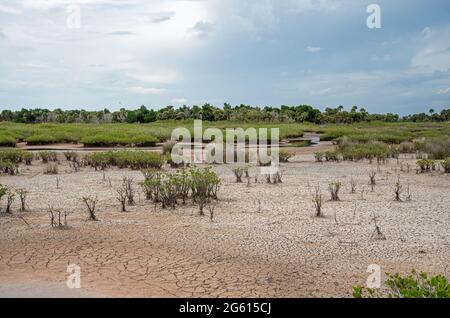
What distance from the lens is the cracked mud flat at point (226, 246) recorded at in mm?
5449

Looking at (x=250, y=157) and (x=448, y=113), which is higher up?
(x=448, y=113)

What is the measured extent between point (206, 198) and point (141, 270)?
515 cm

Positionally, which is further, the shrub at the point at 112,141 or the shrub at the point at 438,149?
the shrub at the point at 112,141

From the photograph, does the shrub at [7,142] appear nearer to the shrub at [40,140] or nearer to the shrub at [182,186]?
the shrub at [40,140]

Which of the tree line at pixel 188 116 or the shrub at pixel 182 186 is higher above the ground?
the tree line at pixel 188 116

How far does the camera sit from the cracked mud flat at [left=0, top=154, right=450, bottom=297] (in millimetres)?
5449

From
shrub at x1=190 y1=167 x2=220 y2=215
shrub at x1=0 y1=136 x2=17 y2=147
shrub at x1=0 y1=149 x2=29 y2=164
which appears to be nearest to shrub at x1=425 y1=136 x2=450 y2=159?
shrub at x1=190 y1=167 x2=220 y2=215

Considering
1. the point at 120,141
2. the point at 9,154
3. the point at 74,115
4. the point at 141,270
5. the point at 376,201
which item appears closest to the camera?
the point at 141,270

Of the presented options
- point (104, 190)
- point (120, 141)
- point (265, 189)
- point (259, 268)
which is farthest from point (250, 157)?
point (259, 268)

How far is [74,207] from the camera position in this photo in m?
10.1

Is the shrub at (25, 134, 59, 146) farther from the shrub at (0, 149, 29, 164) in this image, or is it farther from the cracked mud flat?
the cracked mud flat

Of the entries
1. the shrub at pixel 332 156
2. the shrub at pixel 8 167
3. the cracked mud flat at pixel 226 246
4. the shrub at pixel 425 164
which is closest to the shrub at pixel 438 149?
the shrub at pixel 332 156

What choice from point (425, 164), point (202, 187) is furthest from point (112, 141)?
point (425, 164)
